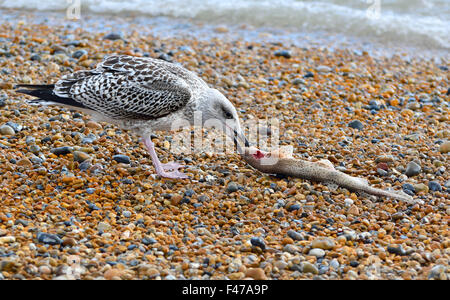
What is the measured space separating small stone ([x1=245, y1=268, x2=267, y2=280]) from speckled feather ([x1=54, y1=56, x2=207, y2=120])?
2404 mm

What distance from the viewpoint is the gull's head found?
6.83 m

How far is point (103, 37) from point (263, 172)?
5263 mm

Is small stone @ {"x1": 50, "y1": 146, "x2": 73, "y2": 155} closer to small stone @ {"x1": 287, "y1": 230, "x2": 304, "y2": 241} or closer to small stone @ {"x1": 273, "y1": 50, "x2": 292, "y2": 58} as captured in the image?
small stone @ {"x1": 287, "y1": 230, "x2": 304, "y2": 241}

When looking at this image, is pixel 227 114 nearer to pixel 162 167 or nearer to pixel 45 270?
pixel 162 167

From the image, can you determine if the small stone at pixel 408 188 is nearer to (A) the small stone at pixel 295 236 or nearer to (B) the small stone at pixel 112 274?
(A) the small stone at pixel 295 236

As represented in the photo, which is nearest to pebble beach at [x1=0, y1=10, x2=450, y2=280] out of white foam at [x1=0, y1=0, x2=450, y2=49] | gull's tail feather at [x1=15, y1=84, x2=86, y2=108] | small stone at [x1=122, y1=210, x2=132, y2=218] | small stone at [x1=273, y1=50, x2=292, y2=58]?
small stone at [x1=122, y1=210, x2=132, y2=218]

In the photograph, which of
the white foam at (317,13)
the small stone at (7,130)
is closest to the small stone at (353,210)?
the small stone at (7,130)

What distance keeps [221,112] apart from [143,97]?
89 cm

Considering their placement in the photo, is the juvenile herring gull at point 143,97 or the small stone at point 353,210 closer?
the small stone at point 353,210

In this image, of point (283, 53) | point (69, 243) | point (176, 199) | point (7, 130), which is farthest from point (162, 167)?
point (283, 53)

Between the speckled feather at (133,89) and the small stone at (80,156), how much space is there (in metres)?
0.51

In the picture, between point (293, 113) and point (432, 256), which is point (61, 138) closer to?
point (293, 113)

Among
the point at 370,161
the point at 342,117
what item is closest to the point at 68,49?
the point at 342,117

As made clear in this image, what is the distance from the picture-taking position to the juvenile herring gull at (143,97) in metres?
6.68
